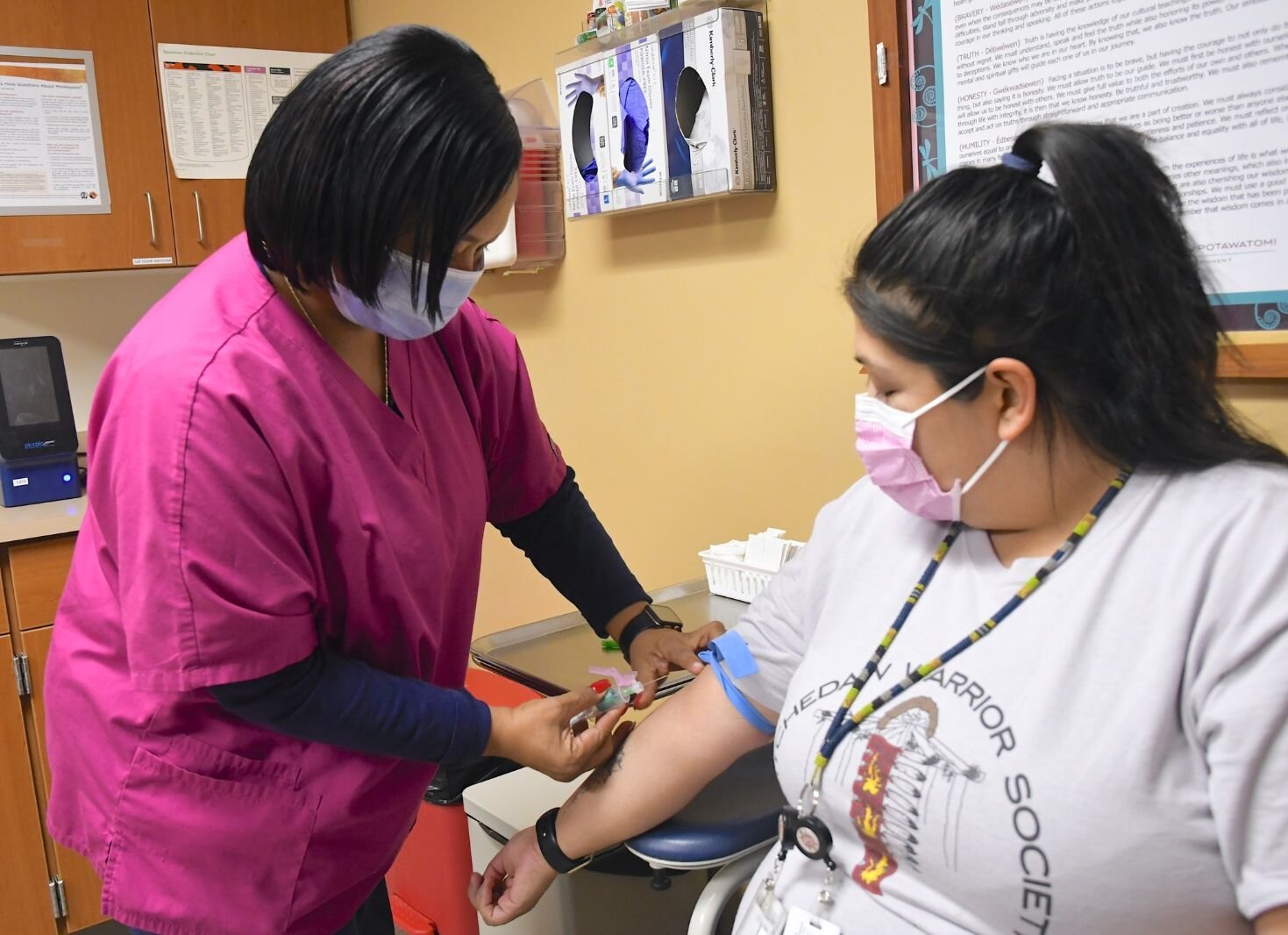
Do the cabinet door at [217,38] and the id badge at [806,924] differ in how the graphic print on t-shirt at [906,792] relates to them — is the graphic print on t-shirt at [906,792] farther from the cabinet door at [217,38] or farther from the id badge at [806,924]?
the cabinet door at [217,38]

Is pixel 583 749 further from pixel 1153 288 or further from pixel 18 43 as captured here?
pixel 18 43

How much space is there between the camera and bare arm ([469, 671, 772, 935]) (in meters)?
1.24

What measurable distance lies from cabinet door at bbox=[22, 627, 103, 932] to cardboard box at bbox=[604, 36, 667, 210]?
1.73 meters

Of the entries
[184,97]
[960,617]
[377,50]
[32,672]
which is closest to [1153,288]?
[960,617]

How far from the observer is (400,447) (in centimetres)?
118

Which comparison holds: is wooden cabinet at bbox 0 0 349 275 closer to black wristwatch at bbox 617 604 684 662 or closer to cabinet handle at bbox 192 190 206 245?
cabinet handle at bbox 192 190 206 245

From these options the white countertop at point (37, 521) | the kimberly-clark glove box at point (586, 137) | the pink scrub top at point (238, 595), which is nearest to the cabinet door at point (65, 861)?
the white countertop at point (37, 521)

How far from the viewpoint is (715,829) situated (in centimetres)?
120

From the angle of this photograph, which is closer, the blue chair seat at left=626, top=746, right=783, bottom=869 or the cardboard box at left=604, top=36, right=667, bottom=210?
the blue chair seat at left=626, top=746, right=783, bottom=869

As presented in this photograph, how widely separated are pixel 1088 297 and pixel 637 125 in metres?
→ 1.24

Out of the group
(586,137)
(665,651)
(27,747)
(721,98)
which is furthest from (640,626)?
(27,747)

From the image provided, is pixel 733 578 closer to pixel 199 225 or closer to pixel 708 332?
pixel 708 332

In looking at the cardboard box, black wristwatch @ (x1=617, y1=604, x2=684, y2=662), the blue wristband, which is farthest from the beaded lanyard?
the cardboard box

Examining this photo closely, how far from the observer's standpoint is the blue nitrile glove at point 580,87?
81.7 inches
